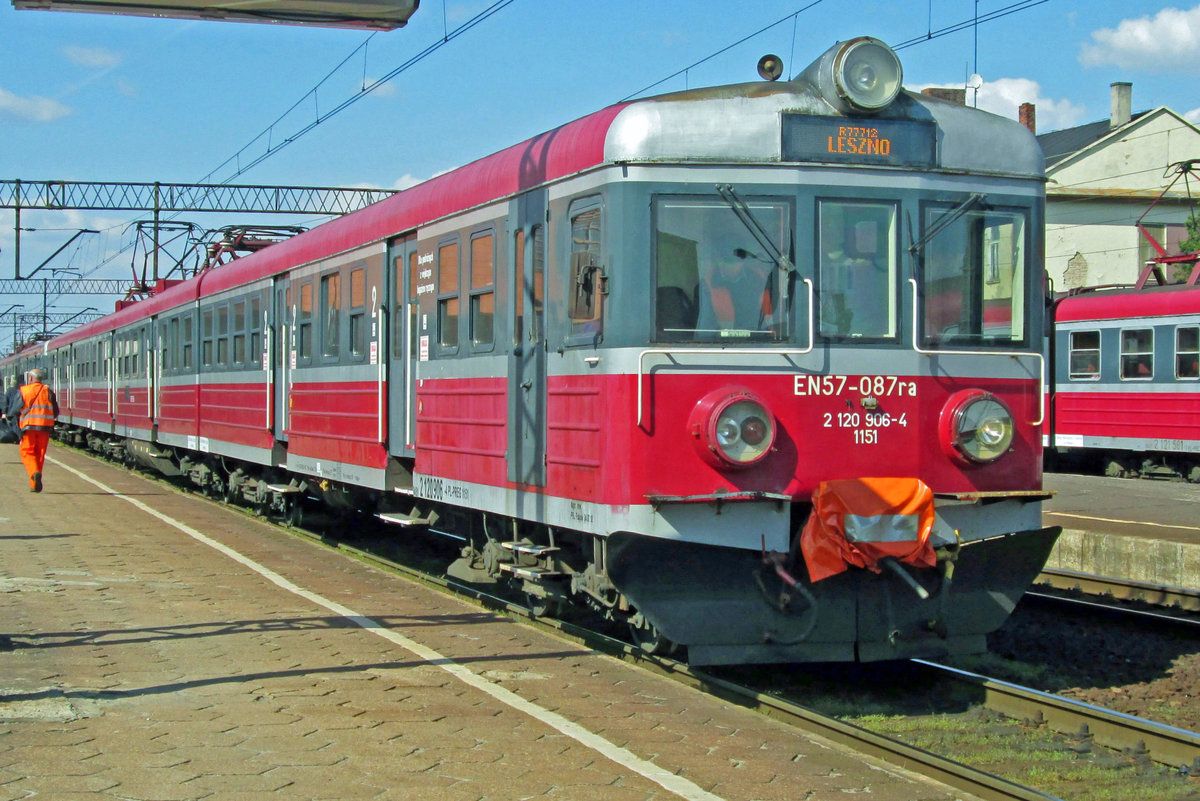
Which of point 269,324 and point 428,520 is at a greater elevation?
point 269,324

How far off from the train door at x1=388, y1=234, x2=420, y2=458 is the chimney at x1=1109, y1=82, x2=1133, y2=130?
41.5 metres

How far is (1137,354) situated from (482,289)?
15288mm

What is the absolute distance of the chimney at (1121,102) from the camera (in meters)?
46.3

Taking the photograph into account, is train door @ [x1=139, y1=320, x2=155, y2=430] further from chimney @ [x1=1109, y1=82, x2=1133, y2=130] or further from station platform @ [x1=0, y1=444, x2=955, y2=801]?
chimney @ [x1=1109, y1=82, x2=1133, y2=130]

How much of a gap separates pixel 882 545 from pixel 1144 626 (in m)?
3.71

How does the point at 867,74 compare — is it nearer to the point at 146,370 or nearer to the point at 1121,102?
the point at 146,370

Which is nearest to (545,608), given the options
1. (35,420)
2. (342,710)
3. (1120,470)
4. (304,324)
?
(342,710)

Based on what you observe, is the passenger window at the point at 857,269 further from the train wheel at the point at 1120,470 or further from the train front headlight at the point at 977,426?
the train wheel at the point at 1120,470

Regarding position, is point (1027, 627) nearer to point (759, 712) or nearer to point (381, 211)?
point (759, 712)

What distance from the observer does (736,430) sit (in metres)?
6.76

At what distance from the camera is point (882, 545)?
679 centimetres

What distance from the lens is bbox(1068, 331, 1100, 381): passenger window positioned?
21766 mm

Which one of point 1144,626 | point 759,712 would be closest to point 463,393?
point 759,712

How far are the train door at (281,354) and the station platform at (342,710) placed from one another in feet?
12.3
